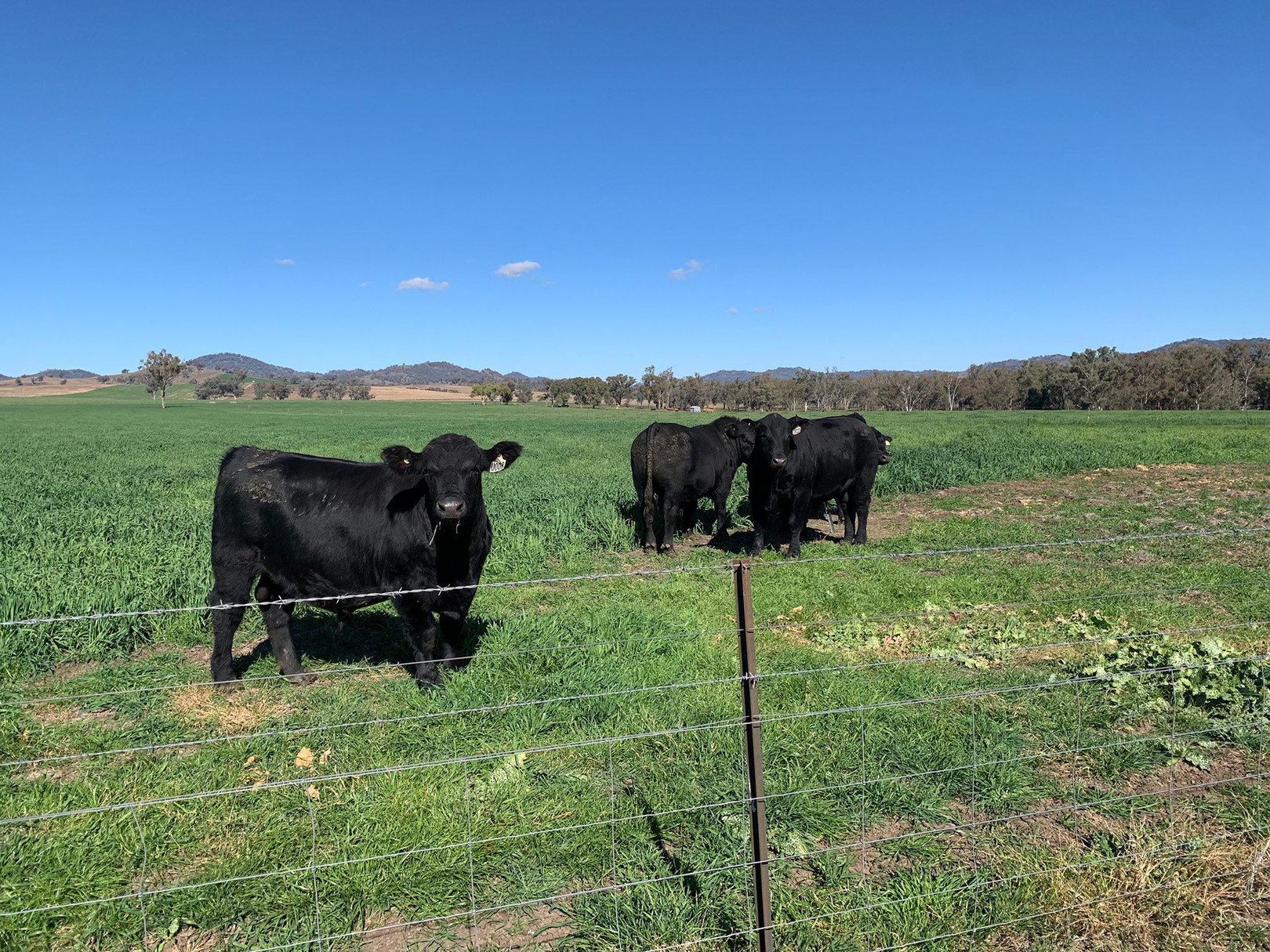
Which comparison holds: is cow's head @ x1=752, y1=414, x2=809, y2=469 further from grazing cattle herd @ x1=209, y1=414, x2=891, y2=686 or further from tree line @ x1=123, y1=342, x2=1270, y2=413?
tree line @ x1=123, y1=342, x2=1270, y2=413

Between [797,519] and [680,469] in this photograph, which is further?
[680,469]

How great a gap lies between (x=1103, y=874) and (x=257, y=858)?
168 inches

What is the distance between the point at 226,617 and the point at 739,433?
7.91 meters

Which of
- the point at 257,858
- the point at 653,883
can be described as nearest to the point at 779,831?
the point at 653,883

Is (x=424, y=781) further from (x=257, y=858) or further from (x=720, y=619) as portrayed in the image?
(x=720, y=619)

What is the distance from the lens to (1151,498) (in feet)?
47.1

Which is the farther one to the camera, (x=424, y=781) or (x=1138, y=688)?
(x=1138, y=688)

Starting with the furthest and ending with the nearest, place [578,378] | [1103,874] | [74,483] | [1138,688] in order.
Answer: [578,378], [74,483], [1138,688], [1103,874]

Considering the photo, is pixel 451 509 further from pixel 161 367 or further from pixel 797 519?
pixel 161 367

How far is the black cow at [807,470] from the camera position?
10.5m

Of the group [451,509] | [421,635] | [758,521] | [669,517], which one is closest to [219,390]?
[669,517]

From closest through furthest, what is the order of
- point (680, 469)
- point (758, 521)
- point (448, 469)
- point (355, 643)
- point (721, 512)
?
point (448, 469) < point (355, 643) < point (758, 521) < point (680, 469) < point (721, 512)

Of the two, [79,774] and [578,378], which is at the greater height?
[578,378]

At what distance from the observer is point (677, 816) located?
13.1 ft
